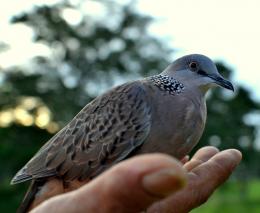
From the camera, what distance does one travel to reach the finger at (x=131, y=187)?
1.90m

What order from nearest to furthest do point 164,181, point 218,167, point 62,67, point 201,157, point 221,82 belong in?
1. point 164,181
2. point 218,167
3. point 201,157
4. point 221,82
5. point 62,67

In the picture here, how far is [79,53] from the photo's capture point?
2939 cm

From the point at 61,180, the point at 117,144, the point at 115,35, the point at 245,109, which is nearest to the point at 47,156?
the point at 61,180

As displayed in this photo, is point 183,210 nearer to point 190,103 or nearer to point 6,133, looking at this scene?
point 190,103

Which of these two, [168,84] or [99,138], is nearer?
[99,138]

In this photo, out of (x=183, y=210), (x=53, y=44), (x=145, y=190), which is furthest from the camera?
(x=53, y=44)

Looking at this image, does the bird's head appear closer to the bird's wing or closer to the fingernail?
the bird's wing

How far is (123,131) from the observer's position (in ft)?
13.2

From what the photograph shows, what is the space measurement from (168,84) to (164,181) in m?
2.31

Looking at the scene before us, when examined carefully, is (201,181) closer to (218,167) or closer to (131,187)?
(218,167)

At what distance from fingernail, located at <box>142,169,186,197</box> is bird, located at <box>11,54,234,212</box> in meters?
1.87

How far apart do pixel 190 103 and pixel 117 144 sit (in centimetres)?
58

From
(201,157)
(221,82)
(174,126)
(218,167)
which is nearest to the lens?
(218,167)

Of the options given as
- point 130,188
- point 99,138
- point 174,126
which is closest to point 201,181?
point 174,126
